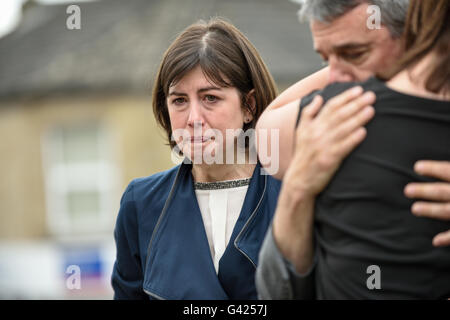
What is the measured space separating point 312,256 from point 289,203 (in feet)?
0.59

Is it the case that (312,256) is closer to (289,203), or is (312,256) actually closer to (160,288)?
(289,203)

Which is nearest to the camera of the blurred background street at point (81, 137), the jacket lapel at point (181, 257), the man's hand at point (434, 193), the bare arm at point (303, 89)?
the man's hand at point (434, 193)

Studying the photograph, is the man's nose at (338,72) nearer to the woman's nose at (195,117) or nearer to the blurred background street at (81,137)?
the woman's nose at (195,117)

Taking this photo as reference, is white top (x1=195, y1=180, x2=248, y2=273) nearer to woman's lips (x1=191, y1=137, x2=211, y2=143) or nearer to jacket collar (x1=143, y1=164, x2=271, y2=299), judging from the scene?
jacket collar (x1=143, y1=164, x2=271, y2=299)

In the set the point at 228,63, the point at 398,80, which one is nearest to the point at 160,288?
the point at 228,63

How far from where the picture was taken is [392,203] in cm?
174

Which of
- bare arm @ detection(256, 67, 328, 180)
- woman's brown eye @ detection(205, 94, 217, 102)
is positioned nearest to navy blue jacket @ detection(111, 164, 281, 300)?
woman's brown eye @ detection(205, 94, 217, 102)

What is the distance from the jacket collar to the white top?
0.06 meters

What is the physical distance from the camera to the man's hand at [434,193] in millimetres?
1729

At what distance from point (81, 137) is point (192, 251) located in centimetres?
1144

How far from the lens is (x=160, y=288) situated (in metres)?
2.45

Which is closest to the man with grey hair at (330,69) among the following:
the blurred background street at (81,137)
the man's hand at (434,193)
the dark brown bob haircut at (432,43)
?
the dark brown bob haircut at (432,43)

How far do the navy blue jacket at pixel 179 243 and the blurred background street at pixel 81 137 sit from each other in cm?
1000

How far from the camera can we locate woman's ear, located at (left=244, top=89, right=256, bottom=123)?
2.81 meters
